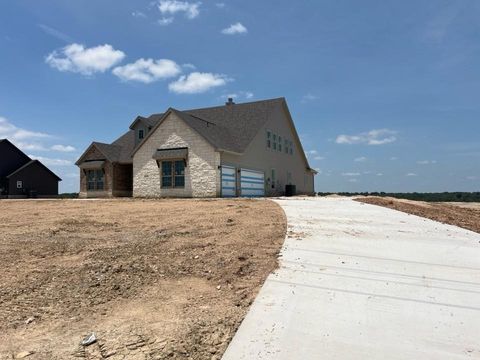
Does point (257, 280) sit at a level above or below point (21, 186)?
below

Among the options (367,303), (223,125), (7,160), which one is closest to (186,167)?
(223,125)

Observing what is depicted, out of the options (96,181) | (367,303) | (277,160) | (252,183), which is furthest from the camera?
(277,160)

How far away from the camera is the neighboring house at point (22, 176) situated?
1417 inches

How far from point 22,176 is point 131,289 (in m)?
36.6

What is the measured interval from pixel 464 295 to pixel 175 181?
20.8m

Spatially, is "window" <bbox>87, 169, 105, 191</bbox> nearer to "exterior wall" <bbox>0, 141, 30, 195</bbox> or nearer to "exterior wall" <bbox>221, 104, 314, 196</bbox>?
"exterior wall" <bbox>221, 104, 314, 196</bbox>

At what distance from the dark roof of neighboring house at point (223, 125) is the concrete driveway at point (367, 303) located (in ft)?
55.0

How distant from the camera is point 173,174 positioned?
24.7m

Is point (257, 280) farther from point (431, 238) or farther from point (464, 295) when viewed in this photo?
point (431, 238)

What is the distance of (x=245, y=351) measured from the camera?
362cm

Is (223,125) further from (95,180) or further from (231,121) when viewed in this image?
(95,180)

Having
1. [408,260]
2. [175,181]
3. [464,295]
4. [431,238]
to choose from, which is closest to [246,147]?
[175,181]

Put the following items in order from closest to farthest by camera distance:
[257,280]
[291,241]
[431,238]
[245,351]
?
[245,351], [257,280], [291,241], [431,238]

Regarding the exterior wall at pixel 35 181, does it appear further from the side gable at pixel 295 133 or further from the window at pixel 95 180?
the side gable at pixel 295 133
